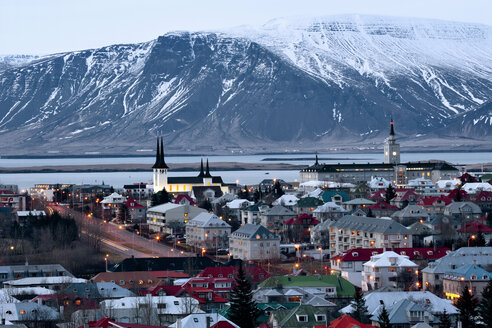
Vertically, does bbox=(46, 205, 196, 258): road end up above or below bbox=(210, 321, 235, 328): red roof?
below

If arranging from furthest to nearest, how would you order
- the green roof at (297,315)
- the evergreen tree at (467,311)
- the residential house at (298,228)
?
the residential house at (298,228), the green roof at (297,315), the evergreen tree at (467,311)

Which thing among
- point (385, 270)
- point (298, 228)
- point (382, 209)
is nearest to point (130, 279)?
point (385, 270)

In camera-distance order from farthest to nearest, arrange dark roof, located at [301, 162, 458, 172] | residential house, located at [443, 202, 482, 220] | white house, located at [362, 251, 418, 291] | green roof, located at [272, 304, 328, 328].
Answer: dark roof, located at [301, 162, 458, 172]
residential house, located at [443, 202, 482, 220]
white house, located at [362, 251, 418, 291]
green roof, located at [272, 304, 328, 328]

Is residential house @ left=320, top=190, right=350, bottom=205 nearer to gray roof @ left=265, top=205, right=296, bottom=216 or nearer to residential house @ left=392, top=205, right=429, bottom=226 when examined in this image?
gray roof @ left=265, top=205, right=296, bottom=216

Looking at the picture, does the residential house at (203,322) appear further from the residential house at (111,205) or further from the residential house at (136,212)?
the residential house at (111,205)

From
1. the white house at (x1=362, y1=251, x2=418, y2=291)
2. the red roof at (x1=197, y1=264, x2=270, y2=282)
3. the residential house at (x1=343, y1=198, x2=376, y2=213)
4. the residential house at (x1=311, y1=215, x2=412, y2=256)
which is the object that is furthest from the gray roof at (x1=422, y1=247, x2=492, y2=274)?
the residential house at (x1=343, y1=198, x2=376, y2=213)

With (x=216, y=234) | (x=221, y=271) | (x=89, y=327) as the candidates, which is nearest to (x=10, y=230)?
(x=216, y=234)

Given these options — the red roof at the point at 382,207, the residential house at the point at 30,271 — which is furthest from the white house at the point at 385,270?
the red roof at the point at 382,207
